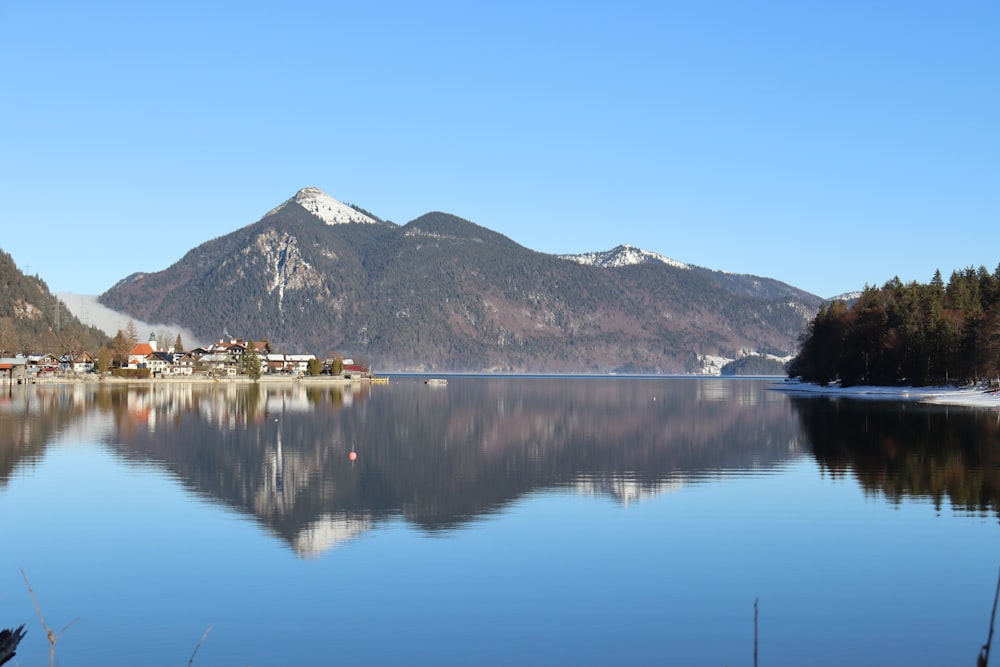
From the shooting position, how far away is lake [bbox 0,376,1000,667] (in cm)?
2164

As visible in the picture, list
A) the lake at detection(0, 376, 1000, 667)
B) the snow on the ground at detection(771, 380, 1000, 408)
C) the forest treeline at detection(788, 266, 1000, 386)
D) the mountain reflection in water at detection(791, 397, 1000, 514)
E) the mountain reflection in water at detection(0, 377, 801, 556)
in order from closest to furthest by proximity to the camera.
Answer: the lake at detection(0, 376, 1000, 667) < the mountain reflection in water at detection(0, 377, 801, 556) < the mountain reflection in water at detection(791, 397, 1000, 514) < the snow on the ground at detection(771, 380, 1000, 408) < the forest treeline at detection(788, 266, 1000, 386)

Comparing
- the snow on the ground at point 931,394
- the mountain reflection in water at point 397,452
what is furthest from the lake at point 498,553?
the snow on the ground at point 931,394

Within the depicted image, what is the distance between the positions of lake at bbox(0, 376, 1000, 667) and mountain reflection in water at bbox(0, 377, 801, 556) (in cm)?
31

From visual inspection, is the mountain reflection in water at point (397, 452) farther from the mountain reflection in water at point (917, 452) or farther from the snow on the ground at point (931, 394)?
the snow on the ground at point (931, 394)

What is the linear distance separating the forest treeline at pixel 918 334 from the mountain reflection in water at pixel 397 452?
4271cm

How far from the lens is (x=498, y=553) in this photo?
30.7 metres

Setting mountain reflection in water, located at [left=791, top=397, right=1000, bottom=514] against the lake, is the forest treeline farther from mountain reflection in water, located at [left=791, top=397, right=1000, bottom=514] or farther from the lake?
the lake

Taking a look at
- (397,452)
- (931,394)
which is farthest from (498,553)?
(931,394)

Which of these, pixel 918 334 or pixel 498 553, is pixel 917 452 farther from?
pixel 918 334

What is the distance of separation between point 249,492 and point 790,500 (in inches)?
865

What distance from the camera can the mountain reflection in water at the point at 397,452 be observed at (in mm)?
40750

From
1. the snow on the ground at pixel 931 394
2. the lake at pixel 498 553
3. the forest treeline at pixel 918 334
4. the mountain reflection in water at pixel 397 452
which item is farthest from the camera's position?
the forest treeline at pixel 918 334

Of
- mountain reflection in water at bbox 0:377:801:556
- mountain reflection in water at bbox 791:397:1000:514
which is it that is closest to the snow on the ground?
mountain reflection in water at bbox 791:397:1000:514

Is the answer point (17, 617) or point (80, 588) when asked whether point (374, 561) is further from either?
point (17, 617)
